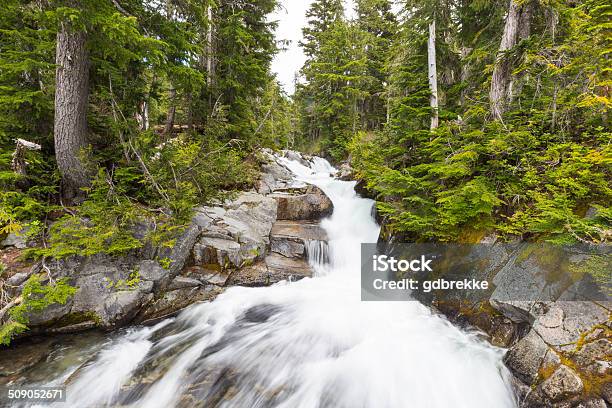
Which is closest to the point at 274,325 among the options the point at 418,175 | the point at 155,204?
the point at 155,204

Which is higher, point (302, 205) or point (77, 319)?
point (302, 205)

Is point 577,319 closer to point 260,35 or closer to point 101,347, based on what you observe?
point 101,347

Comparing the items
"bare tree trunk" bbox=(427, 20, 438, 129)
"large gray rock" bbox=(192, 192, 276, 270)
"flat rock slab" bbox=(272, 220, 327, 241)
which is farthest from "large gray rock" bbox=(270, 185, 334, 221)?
"bare tree trunk" bbox=(427, 20, 438, 129)

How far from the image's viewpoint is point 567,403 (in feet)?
10.8

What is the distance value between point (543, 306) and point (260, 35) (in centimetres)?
1373

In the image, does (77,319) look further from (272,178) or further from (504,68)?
(504,68)

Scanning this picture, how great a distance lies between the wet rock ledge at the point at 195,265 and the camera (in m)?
5.60

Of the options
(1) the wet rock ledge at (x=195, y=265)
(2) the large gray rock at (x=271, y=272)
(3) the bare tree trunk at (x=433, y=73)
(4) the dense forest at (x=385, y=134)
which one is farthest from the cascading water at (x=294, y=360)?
(3) the bare tree trunk at (x=433, y=73)

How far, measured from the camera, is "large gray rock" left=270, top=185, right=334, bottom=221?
1067cm

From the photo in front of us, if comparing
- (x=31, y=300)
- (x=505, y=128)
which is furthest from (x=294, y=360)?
(x=505, y=128)

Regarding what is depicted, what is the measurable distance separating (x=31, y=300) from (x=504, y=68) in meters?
11.1

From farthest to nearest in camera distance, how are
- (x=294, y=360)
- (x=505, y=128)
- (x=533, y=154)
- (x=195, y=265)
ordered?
1. (x=195, y=265)
2. (x=505, y=128)
3. (x=533, y=154)
4. (x=294, y=360)

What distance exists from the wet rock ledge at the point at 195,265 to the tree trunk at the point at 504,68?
621 centimetres

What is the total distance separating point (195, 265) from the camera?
7270mm
